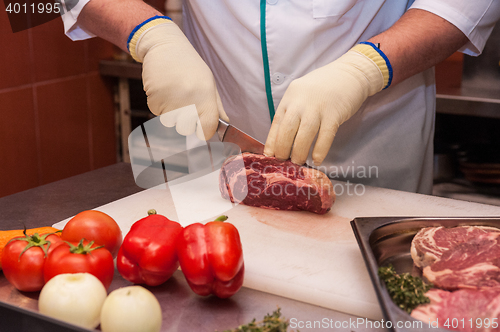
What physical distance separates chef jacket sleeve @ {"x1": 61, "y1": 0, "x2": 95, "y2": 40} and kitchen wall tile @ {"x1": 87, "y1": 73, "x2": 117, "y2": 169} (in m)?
1.03

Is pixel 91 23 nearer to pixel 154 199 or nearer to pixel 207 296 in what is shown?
pixel 154 199

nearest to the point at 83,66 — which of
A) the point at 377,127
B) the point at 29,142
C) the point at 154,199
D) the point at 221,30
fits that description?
the point at 29,142

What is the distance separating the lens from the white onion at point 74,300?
0.80 m

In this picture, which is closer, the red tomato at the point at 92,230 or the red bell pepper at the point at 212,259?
the red bell pepper at the point at 212,259

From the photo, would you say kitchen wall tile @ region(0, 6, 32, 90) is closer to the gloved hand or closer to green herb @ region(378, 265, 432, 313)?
the gloved hand

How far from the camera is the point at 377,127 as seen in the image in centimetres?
168

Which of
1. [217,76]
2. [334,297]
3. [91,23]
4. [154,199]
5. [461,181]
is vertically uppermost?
[91,23]

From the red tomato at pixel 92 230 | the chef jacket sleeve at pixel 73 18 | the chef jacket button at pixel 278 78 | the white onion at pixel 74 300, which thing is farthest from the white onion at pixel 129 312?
the chef jacket sleeve at pixel 73 18

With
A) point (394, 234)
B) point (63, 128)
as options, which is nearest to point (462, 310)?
point (394, 234)

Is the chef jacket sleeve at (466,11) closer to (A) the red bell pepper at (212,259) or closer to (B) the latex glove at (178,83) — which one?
(B) the latex glove at (178,83)

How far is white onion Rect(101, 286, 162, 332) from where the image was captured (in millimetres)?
761

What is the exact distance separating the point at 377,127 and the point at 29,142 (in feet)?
5.74

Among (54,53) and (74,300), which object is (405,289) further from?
(54,53)

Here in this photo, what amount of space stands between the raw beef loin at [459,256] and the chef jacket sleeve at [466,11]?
69cm
